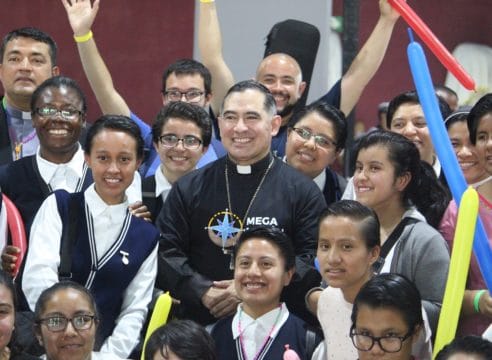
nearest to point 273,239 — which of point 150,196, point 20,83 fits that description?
point 150,196

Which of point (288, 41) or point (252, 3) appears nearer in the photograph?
point (288, 41)

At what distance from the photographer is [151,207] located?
5.21m

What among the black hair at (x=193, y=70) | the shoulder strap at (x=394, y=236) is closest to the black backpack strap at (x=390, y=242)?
the shoulder strap at (x=394, y=236)

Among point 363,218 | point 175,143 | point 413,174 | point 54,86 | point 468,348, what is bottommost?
point 468,348

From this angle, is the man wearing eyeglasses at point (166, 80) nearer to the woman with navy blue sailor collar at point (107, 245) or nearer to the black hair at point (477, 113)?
the woman with navy blue sailor collar at point (107, 245)

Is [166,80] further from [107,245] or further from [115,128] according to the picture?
[107,245]

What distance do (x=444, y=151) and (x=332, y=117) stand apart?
4.00 ft

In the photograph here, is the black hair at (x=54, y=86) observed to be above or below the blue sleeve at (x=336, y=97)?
below

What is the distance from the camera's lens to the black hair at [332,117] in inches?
207

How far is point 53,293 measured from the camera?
4.39 m

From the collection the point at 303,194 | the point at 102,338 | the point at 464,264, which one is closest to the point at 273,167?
the point at 303,194

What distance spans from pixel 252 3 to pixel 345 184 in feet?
5.45

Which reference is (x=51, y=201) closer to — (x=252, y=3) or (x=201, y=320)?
(x=201, y=320)

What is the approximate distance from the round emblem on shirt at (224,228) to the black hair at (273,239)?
0.23 metres
